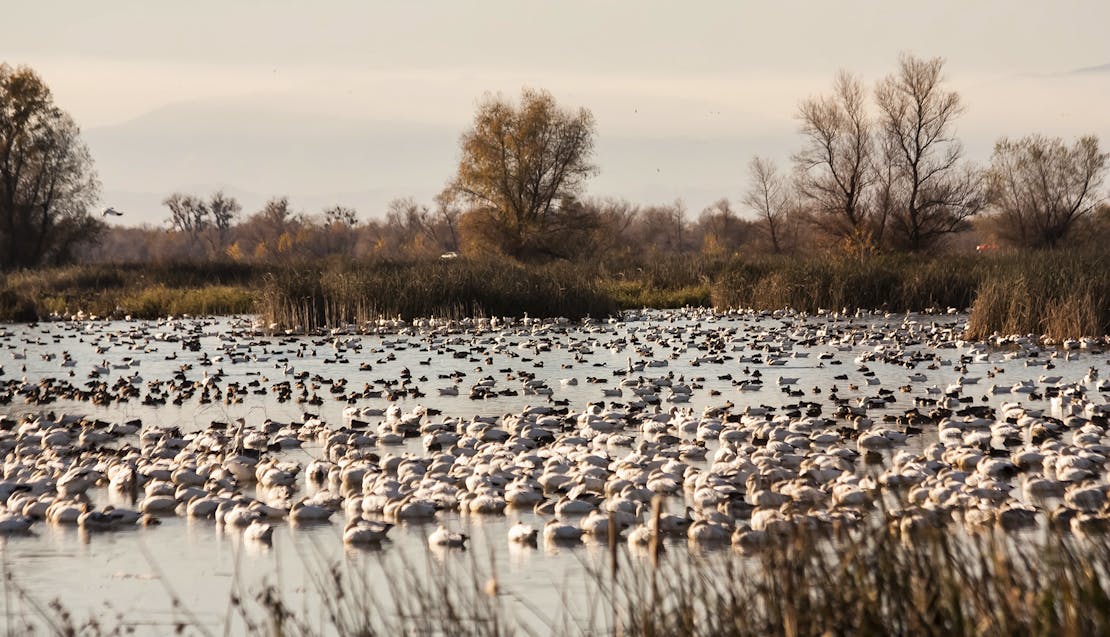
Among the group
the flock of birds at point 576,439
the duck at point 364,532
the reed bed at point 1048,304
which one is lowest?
the duck at point 364,532

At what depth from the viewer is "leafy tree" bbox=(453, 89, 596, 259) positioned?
72.5 metres

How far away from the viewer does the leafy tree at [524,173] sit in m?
72.5

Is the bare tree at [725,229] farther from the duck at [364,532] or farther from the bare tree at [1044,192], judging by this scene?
the duck at [364,532]

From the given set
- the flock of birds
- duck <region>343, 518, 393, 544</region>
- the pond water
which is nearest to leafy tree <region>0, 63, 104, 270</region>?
the pond water

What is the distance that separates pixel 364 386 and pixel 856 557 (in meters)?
14.5

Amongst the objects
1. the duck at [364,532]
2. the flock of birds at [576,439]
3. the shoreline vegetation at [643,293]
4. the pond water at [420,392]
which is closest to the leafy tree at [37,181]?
the shoreline vegetation at [643,293]

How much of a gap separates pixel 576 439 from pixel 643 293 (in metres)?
34.2

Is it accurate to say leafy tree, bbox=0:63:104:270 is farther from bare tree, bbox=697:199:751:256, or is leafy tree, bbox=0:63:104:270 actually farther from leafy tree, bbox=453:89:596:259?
bare tree, bbox=697:199:751:256

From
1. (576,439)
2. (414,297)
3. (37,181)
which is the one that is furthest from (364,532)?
(37,181)

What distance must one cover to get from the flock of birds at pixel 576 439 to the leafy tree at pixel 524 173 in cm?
4594

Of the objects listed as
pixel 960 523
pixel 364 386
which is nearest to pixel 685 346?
pixel 364 386

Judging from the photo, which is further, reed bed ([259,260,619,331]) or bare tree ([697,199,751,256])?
bare tree ([697,199,751,256])

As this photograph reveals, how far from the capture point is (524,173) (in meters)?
73.0

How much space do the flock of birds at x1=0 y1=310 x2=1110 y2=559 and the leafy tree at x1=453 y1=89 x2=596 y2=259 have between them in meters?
45.9
